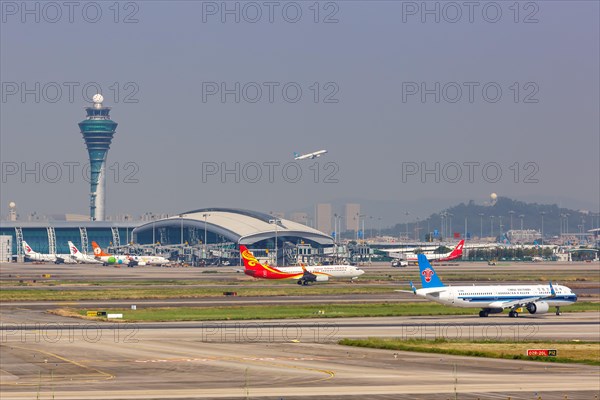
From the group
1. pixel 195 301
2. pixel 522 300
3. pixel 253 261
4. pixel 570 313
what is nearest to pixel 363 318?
pixel 522 300

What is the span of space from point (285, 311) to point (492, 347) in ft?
124

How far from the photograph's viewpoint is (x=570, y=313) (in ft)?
335

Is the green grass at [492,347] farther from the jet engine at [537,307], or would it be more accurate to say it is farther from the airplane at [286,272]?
the airplane at [286,272]

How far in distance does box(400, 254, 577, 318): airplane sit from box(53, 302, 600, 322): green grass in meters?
3.39

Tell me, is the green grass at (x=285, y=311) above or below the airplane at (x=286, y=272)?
below

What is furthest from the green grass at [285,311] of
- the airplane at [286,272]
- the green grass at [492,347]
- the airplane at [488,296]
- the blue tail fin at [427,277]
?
the airplane at [286,272]

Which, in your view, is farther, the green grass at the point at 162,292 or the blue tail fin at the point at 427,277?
the green grass at the point at 162,292

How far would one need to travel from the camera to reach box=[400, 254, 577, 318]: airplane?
9838cm

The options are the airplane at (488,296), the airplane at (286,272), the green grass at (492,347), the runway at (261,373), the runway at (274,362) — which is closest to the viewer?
the runway at (261,373)

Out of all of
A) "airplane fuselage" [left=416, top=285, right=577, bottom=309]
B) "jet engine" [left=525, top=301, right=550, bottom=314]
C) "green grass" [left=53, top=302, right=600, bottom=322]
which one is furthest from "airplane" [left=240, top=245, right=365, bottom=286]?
"jet engine" [left=525, top=301, right=550, bottom=314]

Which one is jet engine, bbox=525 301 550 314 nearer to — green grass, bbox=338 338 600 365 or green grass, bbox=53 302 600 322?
green grass, bbox=53 302 600 322

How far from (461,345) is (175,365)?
21842 mm

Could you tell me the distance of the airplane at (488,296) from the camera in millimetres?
98375

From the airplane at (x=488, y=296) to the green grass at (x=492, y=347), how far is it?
23.8 meters
